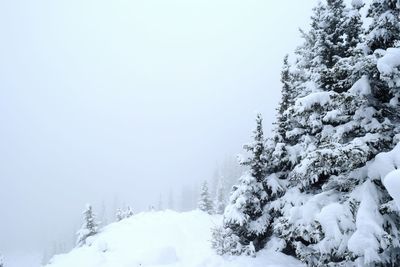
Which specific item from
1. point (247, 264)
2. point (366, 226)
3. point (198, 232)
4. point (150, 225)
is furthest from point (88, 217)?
point (366, 226)

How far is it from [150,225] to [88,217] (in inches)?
461

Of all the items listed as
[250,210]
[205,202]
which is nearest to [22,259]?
[205,202]

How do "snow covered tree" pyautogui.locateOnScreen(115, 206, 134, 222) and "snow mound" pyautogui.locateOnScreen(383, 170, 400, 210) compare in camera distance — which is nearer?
"snow mound" pyautogui.locateOnScreen(383, 170, 400, 210)

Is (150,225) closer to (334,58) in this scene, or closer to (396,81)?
(334,58)

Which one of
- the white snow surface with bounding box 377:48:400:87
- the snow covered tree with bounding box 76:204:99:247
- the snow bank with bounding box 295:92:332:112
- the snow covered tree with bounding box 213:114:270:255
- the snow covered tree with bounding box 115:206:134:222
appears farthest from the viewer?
the snow covered tree with bounding box 115:206:134:222

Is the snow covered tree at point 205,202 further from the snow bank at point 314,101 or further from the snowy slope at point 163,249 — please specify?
the snow bank at point 314,101

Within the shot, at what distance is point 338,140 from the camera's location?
10.7m

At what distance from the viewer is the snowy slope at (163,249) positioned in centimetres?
1630

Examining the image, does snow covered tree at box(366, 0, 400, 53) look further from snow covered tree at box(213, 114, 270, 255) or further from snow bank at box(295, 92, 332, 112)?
snow covered tree at box(213, 114, 270, 255)

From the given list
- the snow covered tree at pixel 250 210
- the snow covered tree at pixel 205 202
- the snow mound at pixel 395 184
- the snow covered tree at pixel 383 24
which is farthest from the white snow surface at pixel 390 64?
the snow covered tree at pixel 205 202

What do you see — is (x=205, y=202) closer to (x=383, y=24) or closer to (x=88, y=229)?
(x=88, y=229)

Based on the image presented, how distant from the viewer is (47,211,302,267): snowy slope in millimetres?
16297

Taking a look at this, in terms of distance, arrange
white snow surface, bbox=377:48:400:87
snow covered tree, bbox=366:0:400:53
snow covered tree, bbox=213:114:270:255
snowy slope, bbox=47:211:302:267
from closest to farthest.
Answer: white snow surface, bbox=377:48:400:87, snow covered tree, bbox=366:0:400:53, snowy slope, bbox=47:211:302:267, snow covered tree, bbox=213:114:270:255

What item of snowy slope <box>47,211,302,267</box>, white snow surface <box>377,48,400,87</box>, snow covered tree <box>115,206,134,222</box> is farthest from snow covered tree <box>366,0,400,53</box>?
snow covered tree <box>115,206,134,222</box>
